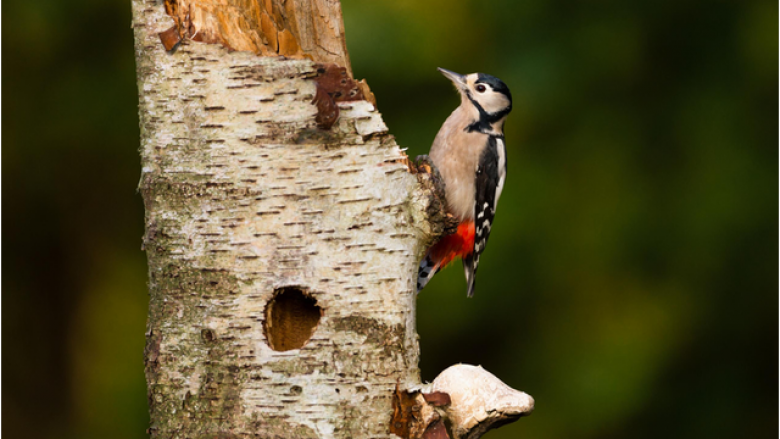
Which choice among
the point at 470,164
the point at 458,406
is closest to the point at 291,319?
the point at 458,406

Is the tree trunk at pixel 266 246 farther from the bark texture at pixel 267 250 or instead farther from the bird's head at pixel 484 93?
the bird's head at pixel 484 93

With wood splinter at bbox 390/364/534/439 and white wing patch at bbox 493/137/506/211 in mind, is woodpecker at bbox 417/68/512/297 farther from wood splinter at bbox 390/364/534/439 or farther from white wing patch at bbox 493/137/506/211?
wood splinter at bbox 390/364/534/439

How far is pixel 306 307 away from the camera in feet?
7.34

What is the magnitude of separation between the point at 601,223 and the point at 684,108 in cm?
83

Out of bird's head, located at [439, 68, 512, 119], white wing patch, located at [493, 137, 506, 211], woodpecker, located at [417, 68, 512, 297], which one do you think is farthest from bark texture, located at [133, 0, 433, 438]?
white wing patch, located at [493, 137, 506, 211]

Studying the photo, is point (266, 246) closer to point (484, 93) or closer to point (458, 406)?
point (458, 406)

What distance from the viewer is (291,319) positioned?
2.20 metres

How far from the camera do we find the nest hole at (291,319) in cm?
212

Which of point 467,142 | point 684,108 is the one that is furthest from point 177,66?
point 684,108

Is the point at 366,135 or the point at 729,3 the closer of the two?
the point at 366,135

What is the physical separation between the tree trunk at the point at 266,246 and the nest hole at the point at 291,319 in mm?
14

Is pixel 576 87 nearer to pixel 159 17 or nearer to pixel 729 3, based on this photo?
pixel 729 3

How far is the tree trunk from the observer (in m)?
2.03

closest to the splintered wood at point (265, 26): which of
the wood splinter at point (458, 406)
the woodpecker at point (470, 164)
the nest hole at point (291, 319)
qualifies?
the nest hole at point (291, 319)
